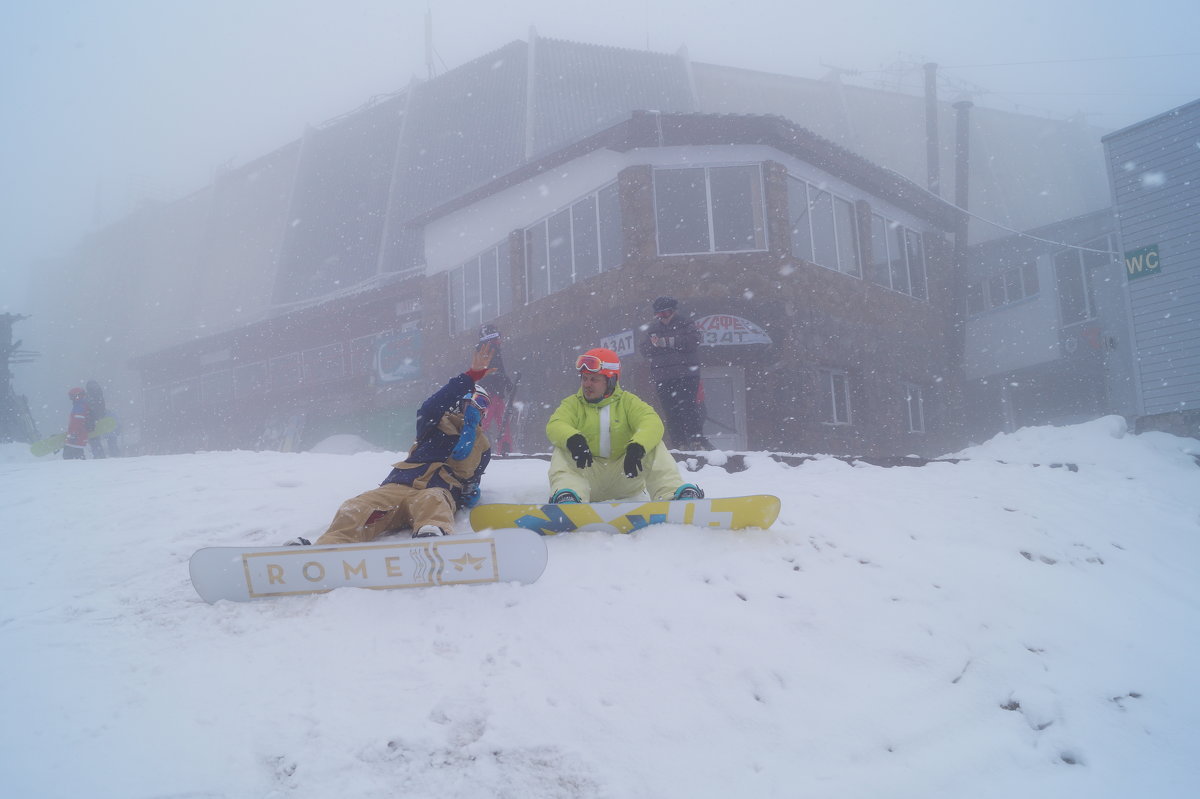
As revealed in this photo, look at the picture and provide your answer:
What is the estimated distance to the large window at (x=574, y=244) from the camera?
14195 millimetres

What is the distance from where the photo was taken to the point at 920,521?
535 cm

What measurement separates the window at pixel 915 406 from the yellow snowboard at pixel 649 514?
44.4ft

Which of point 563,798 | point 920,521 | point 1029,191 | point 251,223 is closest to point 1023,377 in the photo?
point 1029,191

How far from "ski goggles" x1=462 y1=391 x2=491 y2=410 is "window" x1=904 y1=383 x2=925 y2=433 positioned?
46.1 ft

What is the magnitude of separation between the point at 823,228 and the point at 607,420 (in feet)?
37.9

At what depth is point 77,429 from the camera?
38.9 ft

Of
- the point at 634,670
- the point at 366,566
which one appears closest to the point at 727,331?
the point at 366,566

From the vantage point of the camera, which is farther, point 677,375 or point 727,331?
point 727,331

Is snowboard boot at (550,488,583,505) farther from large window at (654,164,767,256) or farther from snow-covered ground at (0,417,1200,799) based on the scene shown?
large window at (654,164,767,256)

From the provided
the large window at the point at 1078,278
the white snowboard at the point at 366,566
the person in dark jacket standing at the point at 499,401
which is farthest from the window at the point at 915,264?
the white snowboard at the point at 366,566

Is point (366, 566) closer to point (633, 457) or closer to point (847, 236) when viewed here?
point (633, 457)

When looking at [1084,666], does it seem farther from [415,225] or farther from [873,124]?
[873,124]

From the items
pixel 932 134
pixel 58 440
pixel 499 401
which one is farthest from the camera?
pixel 932 134

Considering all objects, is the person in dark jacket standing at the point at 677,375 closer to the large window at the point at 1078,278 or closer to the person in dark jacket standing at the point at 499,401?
the person in dark jacket standing at the point at 499,401
